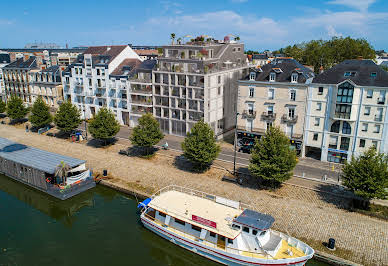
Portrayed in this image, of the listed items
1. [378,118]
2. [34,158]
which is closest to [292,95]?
[378,118]

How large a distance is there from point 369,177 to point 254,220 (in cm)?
1526

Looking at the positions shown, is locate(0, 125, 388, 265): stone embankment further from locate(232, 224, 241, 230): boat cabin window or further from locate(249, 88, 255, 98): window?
locate(249, 88, 255, 98): window

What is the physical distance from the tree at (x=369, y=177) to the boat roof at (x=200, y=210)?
46.7ft

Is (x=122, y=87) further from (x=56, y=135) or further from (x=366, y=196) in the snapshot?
(x=366, y=196)

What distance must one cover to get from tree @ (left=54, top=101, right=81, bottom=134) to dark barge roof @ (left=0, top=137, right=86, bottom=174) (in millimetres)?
11184

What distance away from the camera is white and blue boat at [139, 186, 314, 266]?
1196 inches

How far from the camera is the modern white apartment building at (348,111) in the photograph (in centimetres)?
4644

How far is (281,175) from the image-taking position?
41812 millimetres

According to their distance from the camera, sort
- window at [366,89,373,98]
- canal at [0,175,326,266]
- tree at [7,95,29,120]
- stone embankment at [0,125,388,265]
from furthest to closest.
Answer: tree at [7,95,29,120]
window at [366,89,373,98]
canal at [0,175,326,266]
stone embankment at [0,125,388,265]

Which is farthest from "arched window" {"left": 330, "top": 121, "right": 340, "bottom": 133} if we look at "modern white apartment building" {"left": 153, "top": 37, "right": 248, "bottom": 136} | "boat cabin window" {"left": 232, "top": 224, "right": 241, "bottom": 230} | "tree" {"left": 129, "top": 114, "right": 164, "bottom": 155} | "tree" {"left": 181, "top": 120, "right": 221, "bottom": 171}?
"tree" {"left": 129, "top": 114, "right": 164, "bottom": 155}

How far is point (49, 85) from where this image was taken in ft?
291

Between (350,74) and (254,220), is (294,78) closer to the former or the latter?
(350,74)

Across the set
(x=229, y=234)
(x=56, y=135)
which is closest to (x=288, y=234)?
(x=229, y=234)

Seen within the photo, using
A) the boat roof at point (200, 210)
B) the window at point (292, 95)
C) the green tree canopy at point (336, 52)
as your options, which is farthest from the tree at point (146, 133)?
the green tree canopy at point (336, 52)
